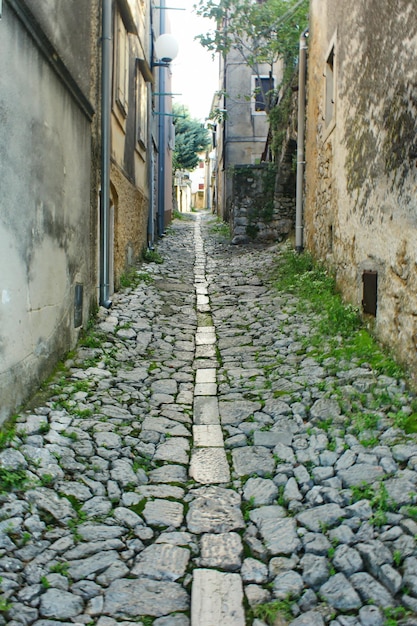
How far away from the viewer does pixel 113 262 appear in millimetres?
8664

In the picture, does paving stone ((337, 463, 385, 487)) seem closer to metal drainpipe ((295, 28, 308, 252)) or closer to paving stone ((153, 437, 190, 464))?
paving stone ((153, 437, 190, 464))

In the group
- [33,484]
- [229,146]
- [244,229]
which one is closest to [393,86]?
[33,484]

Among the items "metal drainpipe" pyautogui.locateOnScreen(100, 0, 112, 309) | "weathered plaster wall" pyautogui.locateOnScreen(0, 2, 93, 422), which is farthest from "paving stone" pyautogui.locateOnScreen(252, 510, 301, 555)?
"metal drainpipe" pyautogui.locateOnScreen(100, 0, 112, 309)

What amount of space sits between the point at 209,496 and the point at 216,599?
965mm

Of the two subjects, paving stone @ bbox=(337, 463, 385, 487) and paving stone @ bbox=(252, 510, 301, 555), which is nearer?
paving stone @ bbox=(252, 510, 301, 555)

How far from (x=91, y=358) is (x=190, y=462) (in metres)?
2.13

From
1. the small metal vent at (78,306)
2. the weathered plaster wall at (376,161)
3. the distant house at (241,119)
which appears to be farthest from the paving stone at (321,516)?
the distant house at (241,119)

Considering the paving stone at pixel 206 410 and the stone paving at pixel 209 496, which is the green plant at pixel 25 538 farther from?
the paving stone at pixel 206 410

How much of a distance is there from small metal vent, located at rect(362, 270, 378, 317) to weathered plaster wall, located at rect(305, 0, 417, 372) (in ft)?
→ 0.39

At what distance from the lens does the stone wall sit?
14.1 m

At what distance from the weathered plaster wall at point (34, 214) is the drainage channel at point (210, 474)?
4.56 feet

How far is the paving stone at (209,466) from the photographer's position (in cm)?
390

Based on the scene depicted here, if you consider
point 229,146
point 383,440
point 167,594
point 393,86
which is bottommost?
point 167,594

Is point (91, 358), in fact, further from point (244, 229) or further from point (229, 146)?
point (229, 146)
